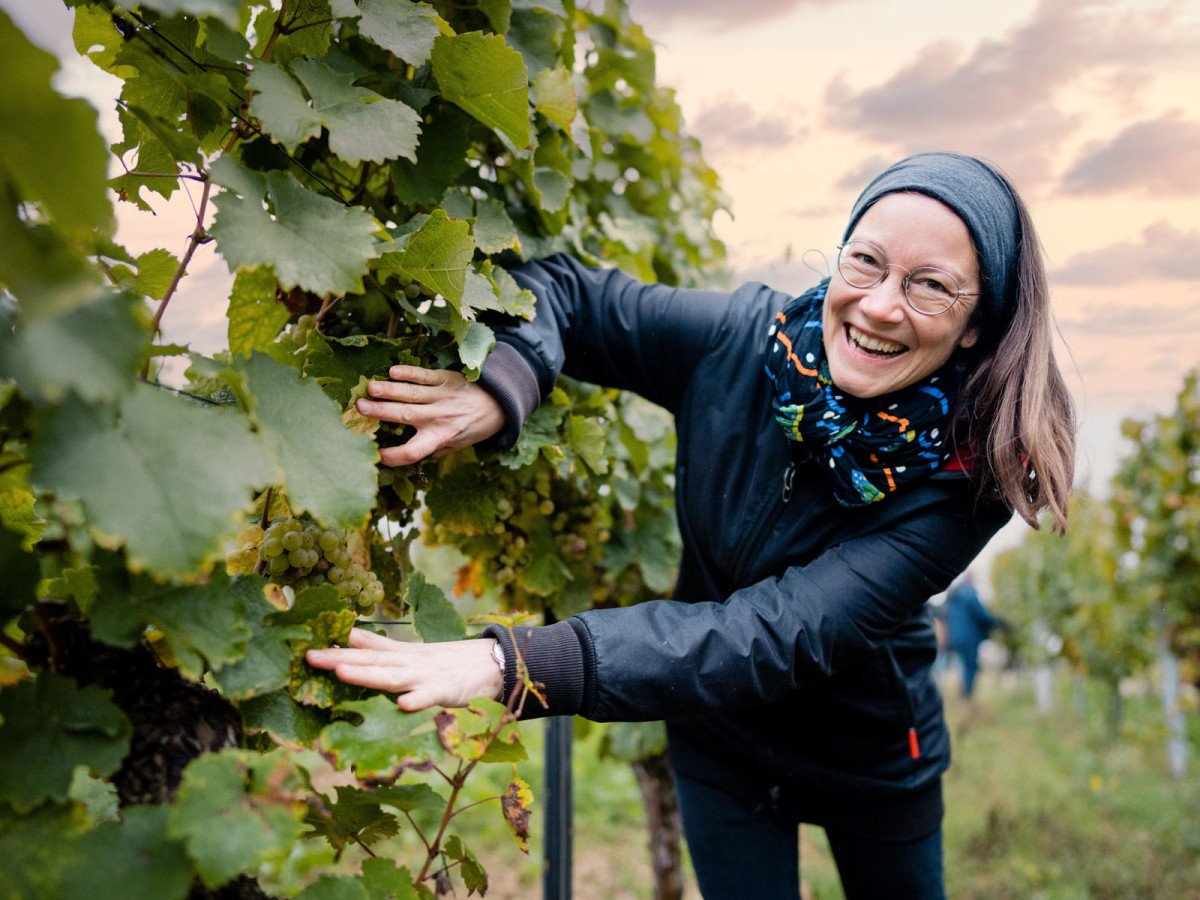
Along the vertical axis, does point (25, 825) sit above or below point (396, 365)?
below

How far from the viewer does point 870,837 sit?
1992 mm

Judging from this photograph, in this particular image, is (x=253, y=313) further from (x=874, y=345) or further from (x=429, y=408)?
(x=874, y=345)

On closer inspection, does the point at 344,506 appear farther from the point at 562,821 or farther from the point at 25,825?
the point at 562,821

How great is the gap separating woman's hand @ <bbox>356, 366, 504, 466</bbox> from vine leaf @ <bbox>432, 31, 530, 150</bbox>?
1.27 feet

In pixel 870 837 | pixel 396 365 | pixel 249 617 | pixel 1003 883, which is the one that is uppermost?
pixel 396 365

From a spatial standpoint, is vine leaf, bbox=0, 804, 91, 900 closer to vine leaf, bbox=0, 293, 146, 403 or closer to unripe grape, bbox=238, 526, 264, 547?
vine leaf, bbox=0, 293, 146, 403

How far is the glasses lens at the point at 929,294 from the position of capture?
156 centimetres

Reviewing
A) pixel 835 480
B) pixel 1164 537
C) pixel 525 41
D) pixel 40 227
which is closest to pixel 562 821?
pixel 835 480

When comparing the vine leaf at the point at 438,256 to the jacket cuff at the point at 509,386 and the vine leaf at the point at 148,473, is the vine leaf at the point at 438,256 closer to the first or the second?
the jacket cuff at the point at 509,386

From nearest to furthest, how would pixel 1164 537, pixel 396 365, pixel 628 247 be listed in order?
1. pixel 396 365
2. pixel 628 247
3. pixel 1164 537

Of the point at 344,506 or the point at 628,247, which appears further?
the point at 628,247

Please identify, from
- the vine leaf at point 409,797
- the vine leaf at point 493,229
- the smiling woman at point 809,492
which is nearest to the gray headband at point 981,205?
the smiling woman at point 809,492

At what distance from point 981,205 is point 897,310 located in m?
0.24

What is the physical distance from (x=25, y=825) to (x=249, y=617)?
27 centimetres
